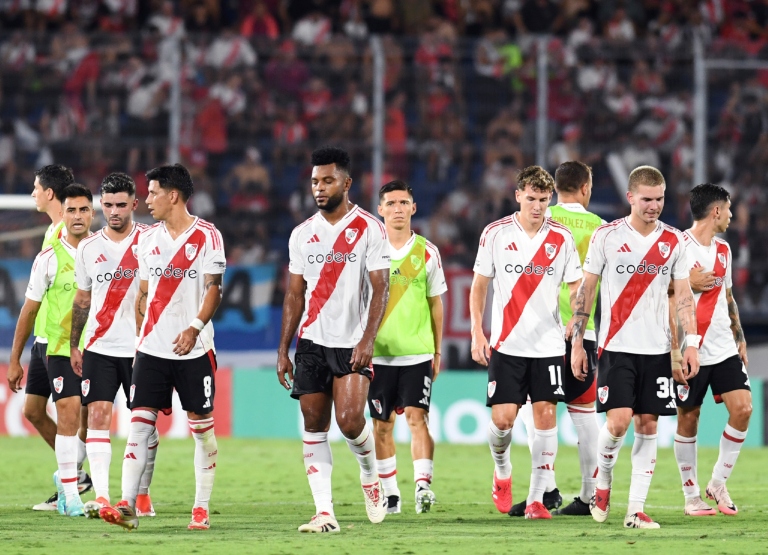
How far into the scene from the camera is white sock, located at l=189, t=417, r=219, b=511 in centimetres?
789

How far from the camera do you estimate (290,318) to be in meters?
7.77

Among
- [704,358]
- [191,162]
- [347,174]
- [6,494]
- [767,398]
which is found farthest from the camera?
[191,162]

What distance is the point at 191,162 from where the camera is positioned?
15.8 meters

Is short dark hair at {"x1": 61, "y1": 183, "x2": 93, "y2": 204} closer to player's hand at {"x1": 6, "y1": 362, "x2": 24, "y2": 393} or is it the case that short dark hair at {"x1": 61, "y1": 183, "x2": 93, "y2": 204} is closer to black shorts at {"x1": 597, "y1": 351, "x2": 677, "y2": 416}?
player's hand at {"x1": 6, "y1": 362, "x2": 24, "y2": 393}

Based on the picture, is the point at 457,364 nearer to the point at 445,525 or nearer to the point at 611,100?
the point at 611,100

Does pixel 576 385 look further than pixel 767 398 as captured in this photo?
No

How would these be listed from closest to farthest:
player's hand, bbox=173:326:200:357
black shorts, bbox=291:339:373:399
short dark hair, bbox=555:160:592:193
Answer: player's hand, bbox=173:326:200:357, black shorts, bbox=291:339:373:399, short dark hair, bbox=555:160:592:193

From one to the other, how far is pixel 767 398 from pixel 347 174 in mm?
8232

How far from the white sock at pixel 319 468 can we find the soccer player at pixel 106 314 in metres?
1.02

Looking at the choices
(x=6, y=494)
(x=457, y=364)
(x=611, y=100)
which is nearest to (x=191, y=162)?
(x=457, y=364)

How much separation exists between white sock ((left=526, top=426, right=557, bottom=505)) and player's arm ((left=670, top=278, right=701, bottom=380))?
38.7 inches

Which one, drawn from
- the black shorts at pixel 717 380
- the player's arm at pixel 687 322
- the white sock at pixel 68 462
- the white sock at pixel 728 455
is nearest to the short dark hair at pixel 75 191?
the white sock at pixel 68 462

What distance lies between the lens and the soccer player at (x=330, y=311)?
770cm

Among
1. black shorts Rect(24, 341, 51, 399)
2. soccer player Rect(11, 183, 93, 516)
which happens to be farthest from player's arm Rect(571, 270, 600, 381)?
black shorts Rect(24, 341, 51, 399)
